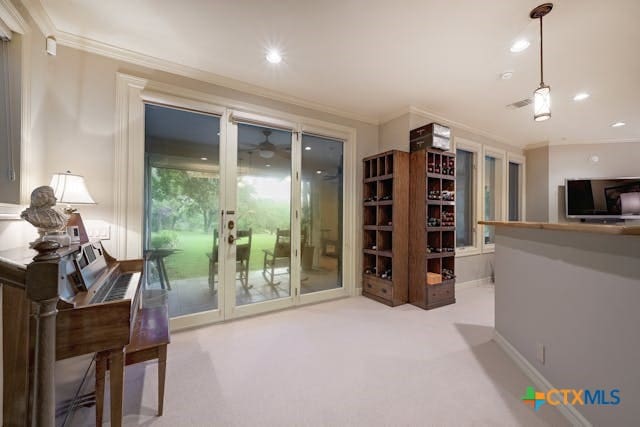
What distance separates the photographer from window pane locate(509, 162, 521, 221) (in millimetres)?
5148

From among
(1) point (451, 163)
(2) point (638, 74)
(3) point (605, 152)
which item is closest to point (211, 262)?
(1) point (451, 163)

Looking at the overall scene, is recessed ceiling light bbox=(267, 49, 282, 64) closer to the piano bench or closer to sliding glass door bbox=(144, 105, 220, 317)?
sliding glass door bbox=(144, 105, 220, 317)

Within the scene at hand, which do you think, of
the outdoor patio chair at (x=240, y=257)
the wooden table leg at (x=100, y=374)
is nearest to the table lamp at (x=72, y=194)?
the wooden table leg at (x=100, y=374)

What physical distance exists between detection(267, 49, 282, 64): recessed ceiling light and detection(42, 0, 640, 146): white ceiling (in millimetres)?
66

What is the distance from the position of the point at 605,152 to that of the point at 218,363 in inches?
288

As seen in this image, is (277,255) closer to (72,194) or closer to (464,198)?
(72,194)

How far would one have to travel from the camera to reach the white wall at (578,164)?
15.7 ft

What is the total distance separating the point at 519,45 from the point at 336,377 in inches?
124

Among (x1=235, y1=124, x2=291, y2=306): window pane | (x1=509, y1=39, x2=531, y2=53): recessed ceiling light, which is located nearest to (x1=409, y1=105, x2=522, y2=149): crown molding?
(x1=509, y1=39, x2=531, y2=53): recessed ceiling light

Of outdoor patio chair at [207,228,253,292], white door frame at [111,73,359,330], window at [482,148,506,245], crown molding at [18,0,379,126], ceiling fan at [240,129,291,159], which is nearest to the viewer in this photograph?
crown molding at [18,0,379,126]

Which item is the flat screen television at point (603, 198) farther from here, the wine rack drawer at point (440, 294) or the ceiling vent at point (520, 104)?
the wine rack drawer at point (440, 294)

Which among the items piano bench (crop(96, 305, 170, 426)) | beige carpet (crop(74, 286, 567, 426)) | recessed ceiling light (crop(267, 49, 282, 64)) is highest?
recessed ceiling light (crop(267, 49, 282, 64))

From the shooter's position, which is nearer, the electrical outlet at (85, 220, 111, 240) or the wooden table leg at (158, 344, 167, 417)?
the wooden table leg at (158, 344, 167, 417)

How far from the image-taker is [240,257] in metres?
2.96
